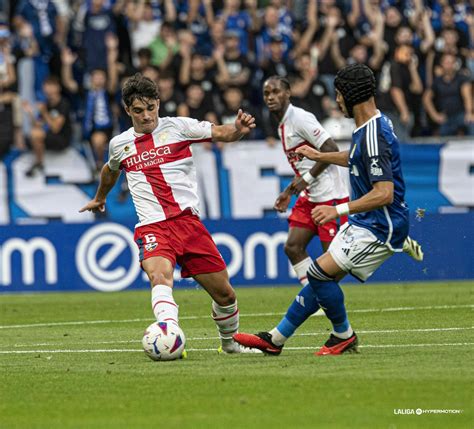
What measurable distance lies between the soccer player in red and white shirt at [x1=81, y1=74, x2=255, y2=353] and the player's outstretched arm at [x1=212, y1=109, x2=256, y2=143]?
1cm

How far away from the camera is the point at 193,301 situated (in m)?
18.9

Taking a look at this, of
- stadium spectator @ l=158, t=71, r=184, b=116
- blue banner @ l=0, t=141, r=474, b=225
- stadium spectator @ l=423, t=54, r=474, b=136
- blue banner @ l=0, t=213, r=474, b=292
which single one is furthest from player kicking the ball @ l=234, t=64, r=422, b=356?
stadium spectator @ l=423, t=54, r=474, b=136

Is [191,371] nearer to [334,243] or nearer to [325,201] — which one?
[334,243]

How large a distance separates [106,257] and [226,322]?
1021cm

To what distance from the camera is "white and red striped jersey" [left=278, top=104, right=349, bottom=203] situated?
15188 mm

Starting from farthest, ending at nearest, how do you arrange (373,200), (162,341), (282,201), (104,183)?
(282,201) < (104,183) < (162,341) < (373,200)

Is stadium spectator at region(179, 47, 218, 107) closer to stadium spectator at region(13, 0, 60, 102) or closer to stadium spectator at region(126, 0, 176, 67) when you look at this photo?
stadium spectator at region(126, 0, 176, 67)

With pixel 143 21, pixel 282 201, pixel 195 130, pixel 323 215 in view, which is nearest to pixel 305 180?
pixel 282 201

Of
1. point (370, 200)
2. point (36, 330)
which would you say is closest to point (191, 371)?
point (370, 200)

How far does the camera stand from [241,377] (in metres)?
9.59

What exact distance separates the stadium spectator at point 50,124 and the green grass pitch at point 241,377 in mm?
8490

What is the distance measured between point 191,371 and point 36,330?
17.2 feet

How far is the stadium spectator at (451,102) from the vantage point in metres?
24.8

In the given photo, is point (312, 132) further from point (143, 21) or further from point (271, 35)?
point (143, 21)
